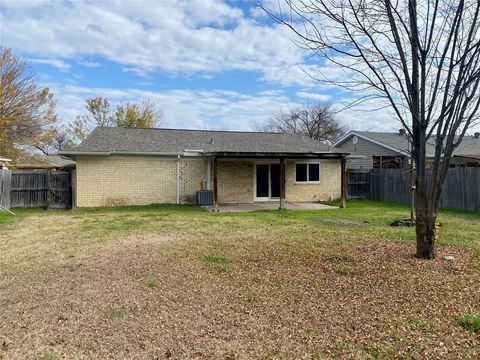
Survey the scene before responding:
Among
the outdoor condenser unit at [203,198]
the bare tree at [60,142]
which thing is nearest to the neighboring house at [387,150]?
the outdoor condenser unit at [203,198]

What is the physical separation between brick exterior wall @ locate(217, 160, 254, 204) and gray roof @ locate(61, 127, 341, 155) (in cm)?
73

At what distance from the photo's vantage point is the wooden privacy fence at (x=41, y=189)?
15.9 metres

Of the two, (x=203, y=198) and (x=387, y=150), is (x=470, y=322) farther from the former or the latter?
(x=387, y=150)

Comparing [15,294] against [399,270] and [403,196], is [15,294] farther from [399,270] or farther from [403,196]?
[403,196]

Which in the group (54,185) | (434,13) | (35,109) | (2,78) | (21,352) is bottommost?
(21,352)

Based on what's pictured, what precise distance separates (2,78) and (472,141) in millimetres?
32238

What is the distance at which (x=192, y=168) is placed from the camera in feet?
56.7

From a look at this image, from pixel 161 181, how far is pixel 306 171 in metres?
6.85

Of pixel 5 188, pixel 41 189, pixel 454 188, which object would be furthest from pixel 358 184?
pixel 5 188

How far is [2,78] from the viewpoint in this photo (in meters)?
25.8

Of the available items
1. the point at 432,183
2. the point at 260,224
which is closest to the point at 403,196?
the point at 260,224

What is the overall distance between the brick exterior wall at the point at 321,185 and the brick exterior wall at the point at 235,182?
6.23 feet

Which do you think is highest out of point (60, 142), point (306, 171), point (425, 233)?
point (60, 142)

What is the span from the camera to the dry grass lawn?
3.37 m
